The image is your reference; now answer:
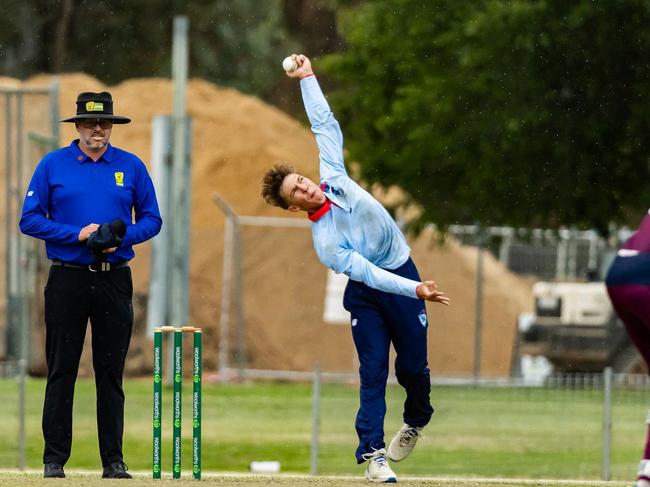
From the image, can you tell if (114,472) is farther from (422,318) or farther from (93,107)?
(93,107)

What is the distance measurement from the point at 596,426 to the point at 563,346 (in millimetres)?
8527

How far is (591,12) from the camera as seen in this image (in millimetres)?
24703

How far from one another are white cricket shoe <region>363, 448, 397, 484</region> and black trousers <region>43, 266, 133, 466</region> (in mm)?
1529

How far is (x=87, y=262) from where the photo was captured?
1030 cm

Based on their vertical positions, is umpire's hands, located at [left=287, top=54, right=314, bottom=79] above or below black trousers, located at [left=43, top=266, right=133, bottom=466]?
above

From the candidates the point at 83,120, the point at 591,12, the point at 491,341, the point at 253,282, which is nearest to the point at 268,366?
the point at 253,282

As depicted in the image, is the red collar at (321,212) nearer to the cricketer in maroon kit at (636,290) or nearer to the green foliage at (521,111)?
the cricketer in maroon kit at (636,290)

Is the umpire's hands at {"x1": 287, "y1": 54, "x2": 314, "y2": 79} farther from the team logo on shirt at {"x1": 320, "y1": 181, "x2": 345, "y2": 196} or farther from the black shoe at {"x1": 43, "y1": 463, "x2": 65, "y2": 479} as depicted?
the black shoe at {"x1": 43, "y1": 463, "x2": 65, "y2": 479}

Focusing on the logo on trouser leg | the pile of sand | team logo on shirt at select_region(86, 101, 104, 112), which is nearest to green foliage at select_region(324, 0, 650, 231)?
the pile of sand

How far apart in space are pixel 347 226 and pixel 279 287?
20.7 meters

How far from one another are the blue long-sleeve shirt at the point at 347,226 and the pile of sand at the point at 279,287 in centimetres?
1788

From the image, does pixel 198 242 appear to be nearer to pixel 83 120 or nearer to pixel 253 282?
pixel 253 282

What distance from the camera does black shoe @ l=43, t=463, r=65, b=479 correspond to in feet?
34.1

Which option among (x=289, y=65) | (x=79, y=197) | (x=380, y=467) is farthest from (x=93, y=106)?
(x=380, y=467)
